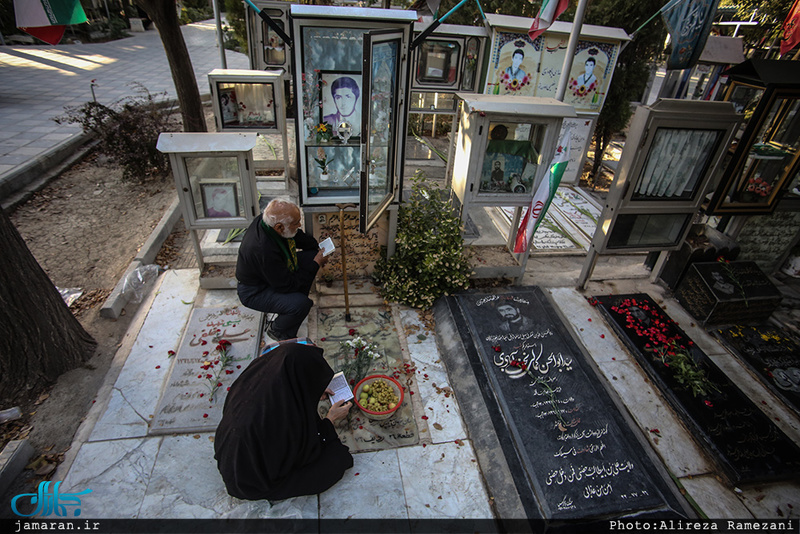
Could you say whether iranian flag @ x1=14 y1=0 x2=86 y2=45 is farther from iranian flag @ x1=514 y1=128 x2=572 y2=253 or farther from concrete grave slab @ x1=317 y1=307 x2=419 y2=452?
iranian flag @ x1=514 y1=128 x2=572 y2=253

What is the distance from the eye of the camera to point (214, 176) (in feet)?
16.9

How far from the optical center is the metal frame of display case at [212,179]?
187 inches

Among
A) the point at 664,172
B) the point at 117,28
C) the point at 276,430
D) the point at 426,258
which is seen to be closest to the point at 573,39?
the point at 664,172

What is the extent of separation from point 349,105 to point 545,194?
106 inches

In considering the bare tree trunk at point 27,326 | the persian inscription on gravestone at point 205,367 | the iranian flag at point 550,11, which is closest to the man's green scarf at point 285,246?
the persian inscription on gravestone at point 205,367

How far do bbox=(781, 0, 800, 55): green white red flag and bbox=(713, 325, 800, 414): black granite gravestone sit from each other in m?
3.89

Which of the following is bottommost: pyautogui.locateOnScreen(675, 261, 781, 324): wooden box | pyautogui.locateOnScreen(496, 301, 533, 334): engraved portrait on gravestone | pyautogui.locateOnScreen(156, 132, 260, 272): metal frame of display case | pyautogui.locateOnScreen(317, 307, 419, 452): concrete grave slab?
pyautogui.locateOnScreen(317, 307, 419, 452): concrete grave slab

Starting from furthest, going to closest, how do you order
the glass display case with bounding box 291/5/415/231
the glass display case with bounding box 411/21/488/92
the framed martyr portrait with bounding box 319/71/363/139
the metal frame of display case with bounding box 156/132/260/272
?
the glass display case with bounding box 411/21/488/92
the framed martyr portrait with bounding box 319/71/363/139
the metal frame of display case with bounding box 156/132/260/272
the glass display case with bounding box 291/5/415/231

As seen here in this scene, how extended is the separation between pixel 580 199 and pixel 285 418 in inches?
314

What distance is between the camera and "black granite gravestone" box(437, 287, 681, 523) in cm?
350

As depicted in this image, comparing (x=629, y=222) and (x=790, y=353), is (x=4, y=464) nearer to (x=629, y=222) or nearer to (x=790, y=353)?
(x=629, y=222)

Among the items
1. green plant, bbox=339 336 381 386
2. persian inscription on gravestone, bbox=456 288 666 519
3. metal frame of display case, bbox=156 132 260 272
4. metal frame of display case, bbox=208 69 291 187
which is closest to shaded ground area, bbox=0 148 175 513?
metal frame of display case, bbox=156 132 260 272

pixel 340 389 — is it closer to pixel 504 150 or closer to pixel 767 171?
pixel 504 150

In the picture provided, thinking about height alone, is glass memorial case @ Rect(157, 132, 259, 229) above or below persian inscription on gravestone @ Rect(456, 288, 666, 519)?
above
